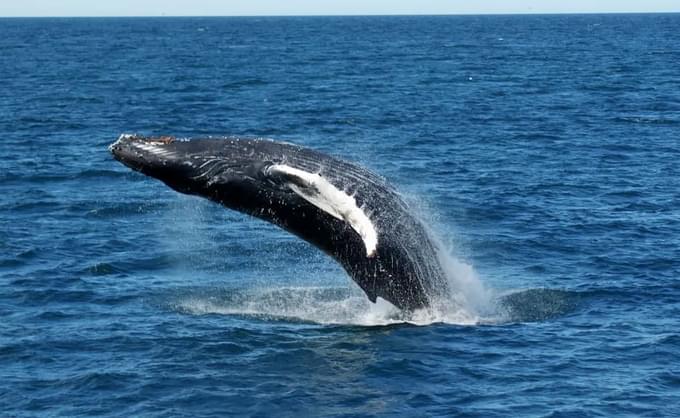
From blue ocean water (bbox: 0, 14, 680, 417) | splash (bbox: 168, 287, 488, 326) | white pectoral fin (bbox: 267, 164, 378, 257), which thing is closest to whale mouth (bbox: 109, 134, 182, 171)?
white pectoral fin (bbox: 267, 164, 378, 257)

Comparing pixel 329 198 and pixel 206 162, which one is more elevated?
pixel 206 162

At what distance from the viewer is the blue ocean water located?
19.8 m

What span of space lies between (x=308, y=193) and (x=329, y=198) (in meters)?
0.41

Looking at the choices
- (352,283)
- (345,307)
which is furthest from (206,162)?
(352,283)

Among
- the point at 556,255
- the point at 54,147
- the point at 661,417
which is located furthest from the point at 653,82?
the point at 661,417

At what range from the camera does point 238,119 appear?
205 feet

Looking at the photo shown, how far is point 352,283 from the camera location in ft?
90.9

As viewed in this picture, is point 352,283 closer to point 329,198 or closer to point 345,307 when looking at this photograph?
point 345,307

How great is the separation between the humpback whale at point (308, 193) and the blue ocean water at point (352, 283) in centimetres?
149

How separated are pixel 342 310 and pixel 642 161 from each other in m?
23.5

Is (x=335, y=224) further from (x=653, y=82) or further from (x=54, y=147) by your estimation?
(x=653, y=82)

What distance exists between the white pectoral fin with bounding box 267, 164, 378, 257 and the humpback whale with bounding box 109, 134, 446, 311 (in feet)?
0.06

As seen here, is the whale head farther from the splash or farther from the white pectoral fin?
the splash

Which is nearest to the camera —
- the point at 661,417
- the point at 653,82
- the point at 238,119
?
the point at 661,417
